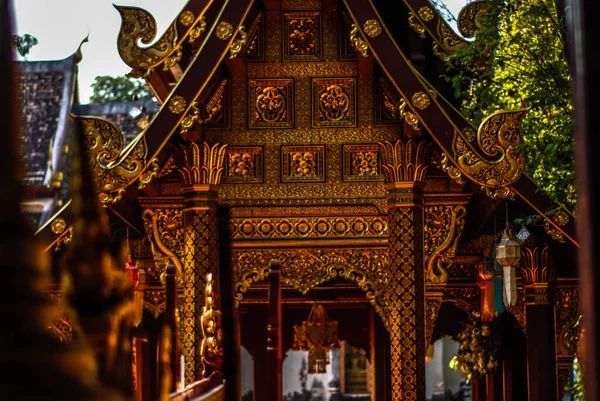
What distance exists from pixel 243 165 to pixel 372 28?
179 centimetres

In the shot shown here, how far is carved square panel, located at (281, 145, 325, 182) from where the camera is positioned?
10961 mm

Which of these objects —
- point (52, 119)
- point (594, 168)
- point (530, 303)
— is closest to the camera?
point (594, 168)

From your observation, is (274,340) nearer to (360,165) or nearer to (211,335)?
(211,335)

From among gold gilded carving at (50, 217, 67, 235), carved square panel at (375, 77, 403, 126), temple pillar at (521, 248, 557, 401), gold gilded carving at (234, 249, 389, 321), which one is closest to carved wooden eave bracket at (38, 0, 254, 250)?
gold gilded carving at (50, 217, 67, 235)

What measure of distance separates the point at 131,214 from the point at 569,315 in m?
4.74

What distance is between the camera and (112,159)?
34.4 feet

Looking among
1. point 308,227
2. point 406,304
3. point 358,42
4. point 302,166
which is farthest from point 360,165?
point 406,304

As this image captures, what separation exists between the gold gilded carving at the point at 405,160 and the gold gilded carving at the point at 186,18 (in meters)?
2.13

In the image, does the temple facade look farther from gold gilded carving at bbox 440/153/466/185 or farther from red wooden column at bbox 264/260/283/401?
red wooden column at bbox 264/260/283/401

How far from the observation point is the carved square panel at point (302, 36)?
11.0 meters

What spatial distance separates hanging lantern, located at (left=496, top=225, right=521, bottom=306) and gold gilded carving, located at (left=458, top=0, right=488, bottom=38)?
6.86 ft

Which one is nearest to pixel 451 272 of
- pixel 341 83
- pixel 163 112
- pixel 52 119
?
pixel 341 83

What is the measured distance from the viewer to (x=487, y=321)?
14148 millimetres

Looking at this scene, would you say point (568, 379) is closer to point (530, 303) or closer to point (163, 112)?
point (530, 303)
